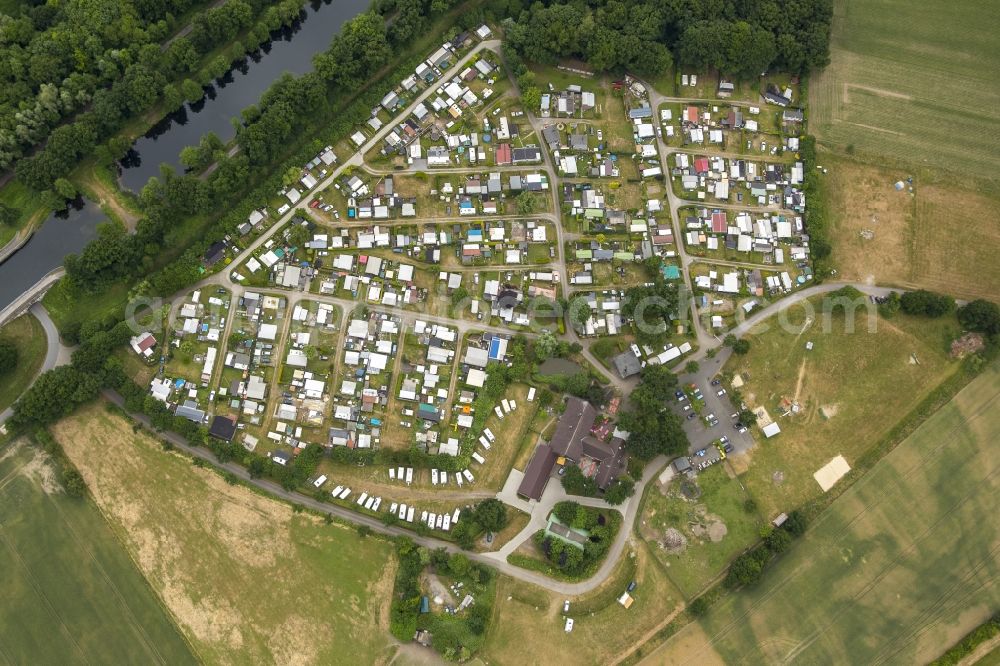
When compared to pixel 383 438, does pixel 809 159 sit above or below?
above

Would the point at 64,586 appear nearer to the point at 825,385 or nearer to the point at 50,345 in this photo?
the point at 50,345

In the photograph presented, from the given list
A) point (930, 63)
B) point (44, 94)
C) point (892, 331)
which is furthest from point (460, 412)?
point (930, 63)

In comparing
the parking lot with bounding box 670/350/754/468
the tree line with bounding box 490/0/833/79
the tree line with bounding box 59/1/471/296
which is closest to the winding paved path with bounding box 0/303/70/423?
the tree line with bounding box 59/1/471/296

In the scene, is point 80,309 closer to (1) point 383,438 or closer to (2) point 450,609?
(1) point 383,438

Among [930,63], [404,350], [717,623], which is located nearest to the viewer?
[717,623]

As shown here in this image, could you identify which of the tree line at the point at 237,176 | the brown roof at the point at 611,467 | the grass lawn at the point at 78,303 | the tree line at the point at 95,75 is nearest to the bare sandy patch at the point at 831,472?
the brown roof at the point at 611,467

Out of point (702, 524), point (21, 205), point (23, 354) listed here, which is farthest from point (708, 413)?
point (21, 205)

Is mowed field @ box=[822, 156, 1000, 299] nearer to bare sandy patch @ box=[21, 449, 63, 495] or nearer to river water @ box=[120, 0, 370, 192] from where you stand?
river water @ box=[120, 0, 370, 192]
